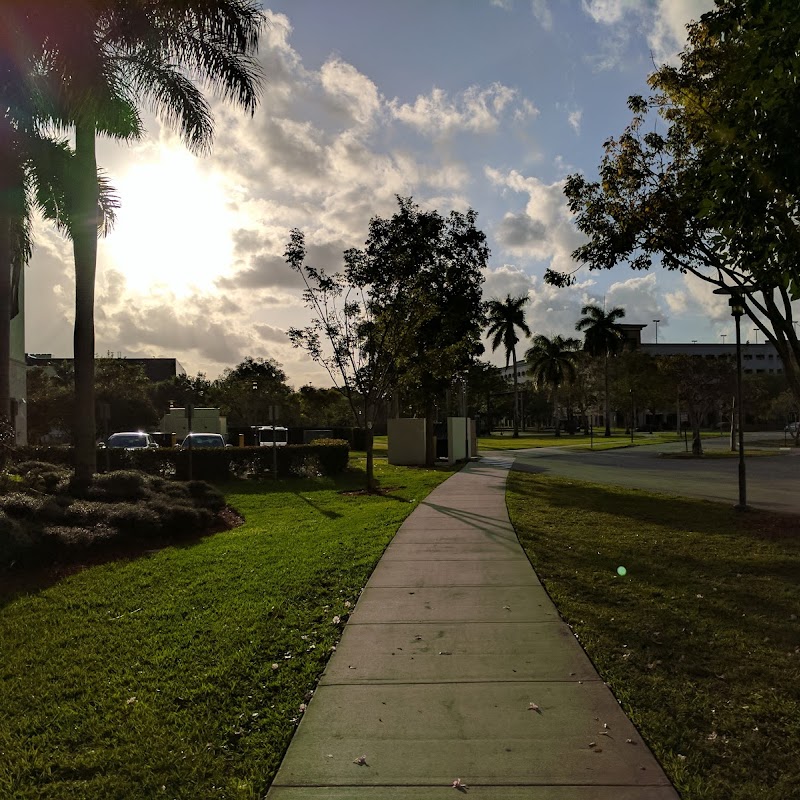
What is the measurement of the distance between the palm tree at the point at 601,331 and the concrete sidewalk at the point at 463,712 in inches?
2505

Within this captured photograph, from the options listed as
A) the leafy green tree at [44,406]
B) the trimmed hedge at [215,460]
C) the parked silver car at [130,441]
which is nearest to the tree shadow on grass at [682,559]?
the trimmed hedge at [215,460]

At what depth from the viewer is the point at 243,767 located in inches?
138

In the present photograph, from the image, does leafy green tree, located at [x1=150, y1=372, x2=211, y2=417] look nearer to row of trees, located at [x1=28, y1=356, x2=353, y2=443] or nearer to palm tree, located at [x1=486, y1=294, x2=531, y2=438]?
row of trees, located at [x1=28, y1=356, x2=353, y2=443]

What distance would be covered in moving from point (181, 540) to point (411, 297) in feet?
32.3

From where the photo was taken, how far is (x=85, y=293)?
1336 centimetres

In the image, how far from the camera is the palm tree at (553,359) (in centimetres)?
7206

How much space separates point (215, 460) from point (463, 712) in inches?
680

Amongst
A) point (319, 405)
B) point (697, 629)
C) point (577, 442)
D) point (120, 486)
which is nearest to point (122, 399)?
point (319, 405)

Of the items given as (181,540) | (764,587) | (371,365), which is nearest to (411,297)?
→ (371,365)

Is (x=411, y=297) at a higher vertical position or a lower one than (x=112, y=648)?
higher

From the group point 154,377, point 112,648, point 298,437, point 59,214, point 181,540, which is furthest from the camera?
point 154,377

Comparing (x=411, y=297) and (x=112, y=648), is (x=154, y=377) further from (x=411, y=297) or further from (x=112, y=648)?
(x=112, y=648)

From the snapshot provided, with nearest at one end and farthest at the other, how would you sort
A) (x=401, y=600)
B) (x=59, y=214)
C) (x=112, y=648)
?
(x=112, y=648)
(x=401, y=600)
(x=59, y=214)

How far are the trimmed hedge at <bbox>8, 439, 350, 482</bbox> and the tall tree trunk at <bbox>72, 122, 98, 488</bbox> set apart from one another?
4595 mm
